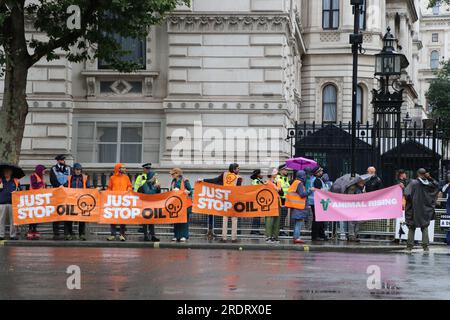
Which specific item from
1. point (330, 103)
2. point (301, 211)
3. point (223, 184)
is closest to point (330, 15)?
point (330, 103)

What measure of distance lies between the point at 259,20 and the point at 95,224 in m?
10.5

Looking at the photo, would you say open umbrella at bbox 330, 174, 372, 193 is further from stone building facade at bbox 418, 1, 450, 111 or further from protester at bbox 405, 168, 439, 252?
stone building facade at bbox 418, 1, 450, 111

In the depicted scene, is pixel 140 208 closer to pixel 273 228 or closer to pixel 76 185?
pixel 76 185

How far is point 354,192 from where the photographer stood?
974 inches

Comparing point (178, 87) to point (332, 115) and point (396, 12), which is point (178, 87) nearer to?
point (332, 115)

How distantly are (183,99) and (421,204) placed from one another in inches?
473

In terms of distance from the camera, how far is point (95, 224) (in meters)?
25.6

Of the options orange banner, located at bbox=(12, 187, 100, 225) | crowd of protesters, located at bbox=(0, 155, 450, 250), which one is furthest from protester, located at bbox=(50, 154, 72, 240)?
orange banner, located at bbox=(12, 187, 100, 225)

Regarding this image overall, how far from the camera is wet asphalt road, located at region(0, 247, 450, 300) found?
12.2m

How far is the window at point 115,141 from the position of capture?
109 feet

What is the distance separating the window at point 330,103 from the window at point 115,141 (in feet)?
67.6

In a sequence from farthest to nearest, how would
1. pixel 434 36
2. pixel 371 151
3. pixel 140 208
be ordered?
pixel 434 36
pixel 371 151
pixel 140 208

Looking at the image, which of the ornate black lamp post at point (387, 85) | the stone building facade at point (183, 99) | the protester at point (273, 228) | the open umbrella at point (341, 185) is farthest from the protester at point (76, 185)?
the ornate black lamp post at point (387, 85)
